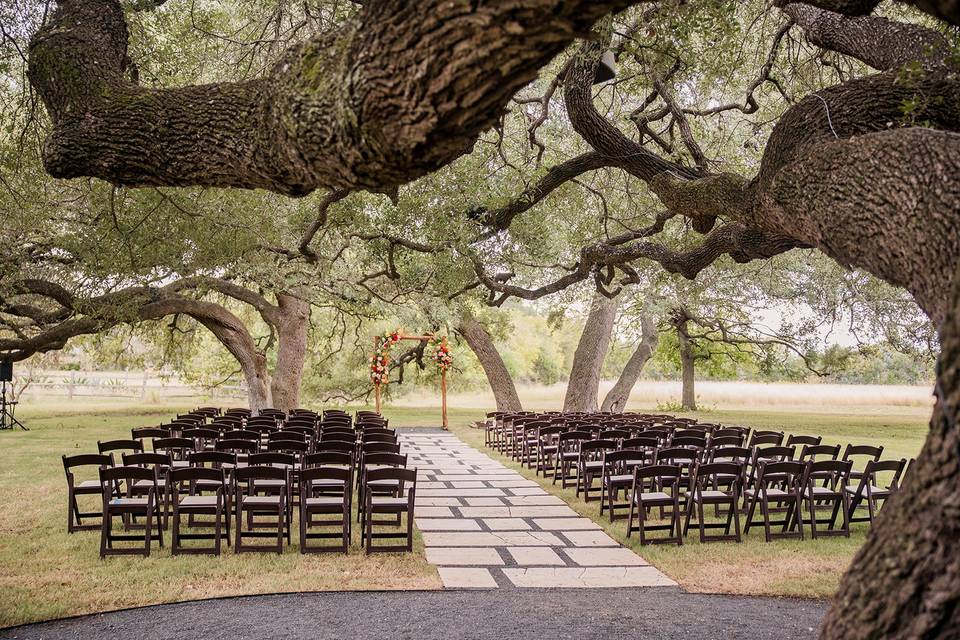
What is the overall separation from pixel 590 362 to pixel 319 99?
19.6 metres

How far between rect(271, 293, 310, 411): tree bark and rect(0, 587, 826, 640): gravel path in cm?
1424

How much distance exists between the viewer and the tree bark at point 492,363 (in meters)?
22.3

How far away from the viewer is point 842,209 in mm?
3756

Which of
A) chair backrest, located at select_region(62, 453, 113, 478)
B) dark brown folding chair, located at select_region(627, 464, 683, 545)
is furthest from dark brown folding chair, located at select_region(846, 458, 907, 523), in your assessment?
chair backrest, located at select_region(62, 453, 113, 478)

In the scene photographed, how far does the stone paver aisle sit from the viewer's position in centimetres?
617

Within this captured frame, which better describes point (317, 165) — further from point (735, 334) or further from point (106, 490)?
point (735, 334)

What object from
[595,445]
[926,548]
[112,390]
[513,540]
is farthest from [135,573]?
[112,390]

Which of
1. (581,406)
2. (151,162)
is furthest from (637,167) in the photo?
(581,406)

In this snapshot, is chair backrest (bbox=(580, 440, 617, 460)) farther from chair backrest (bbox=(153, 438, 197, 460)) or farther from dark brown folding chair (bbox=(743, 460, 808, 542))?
chair backrest (bbox=(153, 438, 197, 460))

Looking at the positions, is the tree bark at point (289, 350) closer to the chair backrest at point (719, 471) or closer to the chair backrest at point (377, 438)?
the chair backrest at point (377, 438)

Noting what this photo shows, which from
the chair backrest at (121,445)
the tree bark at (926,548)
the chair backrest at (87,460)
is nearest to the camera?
the tree bark at (926,548)

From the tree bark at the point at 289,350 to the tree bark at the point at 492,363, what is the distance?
468 centimetres

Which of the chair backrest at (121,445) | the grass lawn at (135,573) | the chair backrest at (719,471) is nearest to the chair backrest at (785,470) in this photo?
the chair backrest at (719,471)

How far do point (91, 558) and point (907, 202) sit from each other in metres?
6.71
